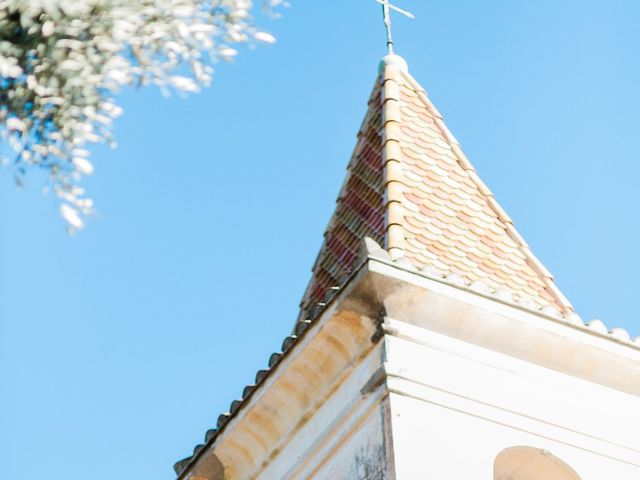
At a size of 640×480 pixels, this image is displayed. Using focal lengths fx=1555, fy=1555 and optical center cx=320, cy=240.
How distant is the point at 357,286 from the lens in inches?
317

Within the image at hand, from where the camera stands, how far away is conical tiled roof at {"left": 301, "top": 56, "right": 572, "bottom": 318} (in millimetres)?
9055

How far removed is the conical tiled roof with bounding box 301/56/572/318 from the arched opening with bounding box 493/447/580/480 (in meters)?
0.83

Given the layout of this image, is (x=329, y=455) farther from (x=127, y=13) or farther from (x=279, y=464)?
(x=127, y=13)

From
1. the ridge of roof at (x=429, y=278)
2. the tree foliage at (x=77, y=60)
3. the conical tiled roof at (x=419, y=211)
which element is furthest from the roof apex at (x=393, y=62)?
the tree foliage at (x=77, y=60)

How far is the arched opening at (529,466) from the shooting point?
8.34 meters

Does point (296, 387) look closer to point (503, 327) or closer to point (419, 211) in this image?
point (503, 327)

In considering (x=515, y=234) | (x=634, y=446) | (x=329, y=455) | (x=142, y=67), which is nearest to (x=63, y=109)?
(x=142, y=67)

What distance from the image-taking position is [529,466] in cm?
848

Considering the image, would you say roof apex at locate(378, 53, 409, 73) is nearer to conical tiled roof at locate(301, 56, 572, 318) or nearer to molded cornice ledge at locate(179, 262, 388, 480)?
conical tiled roof at locate(301, 56, 572, 318)

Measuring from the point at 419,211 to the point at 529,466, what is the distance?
67.3 inches

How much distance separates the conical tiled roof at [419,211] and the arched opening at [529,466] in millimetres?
834

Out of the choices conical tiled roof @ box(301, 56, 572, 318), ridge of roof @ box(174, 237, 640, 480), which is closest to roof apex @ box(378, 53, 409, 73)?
Answer: conical tiled roof @ box(301, 56, 572, 318)

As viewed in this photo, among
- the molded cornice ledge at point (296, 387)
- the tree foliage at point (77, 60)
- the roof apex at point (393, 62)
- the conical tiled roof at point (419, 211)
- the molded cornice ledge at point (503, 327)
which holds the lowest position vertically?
the tree foliage at point (77, 60)

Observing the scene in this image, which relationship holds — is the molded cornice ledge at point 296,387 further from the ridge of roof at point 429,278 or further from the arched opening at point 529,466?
the arched opening at point 529,466
